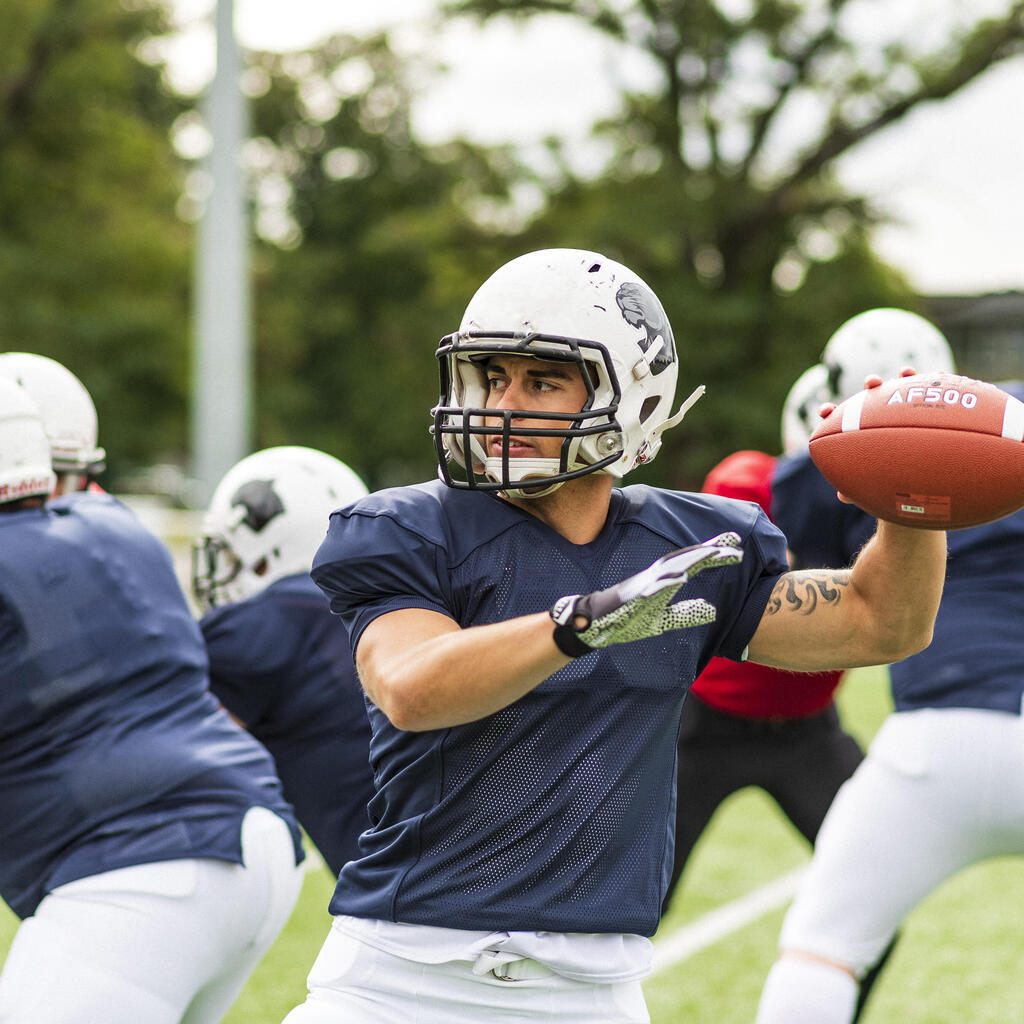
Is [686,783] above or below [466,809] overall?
below

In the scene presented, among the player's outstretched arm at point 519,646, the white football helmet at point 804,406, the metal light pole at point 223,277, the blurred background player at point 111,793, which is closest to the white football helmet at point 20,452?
the blurred background player at point 111,793

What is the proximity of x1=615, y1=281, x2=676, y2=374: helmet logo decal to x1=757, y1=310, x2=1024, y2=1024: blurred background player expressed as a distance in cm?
126

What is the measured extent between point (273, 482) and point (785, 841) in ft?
15.1

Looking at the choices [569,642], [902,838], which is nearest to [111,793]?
[569,642]

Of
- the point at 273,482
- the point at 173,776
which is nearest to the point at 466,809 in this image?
the point at 173,776

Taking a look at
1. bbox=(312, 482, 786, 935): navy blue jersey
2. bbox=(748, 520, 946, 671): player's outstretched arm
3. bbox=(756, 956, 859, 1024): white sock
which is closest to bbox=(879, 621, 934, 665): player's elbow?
bbox=(748, 520, 946, 671): player's outstretched arm

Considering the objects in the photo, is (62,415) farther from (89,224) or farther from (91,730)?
(89,224)

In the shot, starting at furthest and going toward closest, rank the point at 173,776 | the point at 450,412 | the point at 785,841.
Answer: the point at 785,841 → the point at 173,776 → the point at 450,412

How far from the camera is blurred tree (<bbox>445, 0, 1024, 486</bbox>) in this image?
23859mm

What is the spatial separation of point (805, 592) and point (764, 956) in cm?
366

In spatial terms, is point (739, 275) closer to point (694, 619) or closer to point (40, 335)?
point (40, 335)

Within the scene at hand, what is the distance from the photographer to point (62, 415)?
4211mm

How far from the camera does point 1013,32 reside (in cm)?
2288

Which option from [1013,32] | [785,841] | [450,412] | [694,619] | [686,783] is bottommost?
[785,841]
